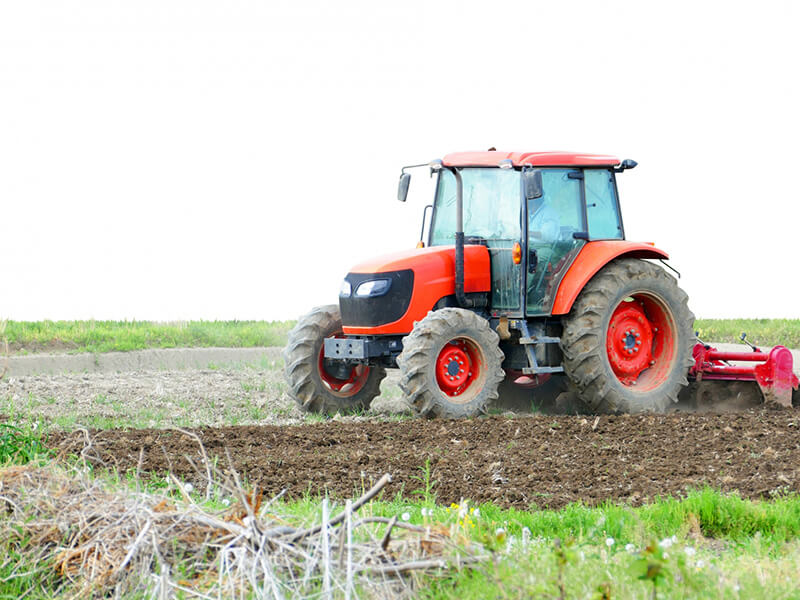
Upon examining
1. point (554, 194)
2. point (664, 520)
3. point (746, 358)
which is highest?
point (554, 194)

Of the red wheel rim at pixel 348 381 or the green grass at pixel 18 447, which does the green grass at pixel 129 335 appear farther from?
the green grass at pixel 18 447

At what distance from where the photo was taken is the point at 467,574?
3.80 m

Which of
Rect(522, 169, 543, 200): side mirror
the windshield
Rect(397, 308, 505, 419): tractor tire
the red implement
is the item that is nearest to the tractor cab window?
the windshield

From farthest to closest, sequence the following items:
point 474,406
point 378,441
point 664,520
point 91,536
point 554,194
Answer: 1. point 554,194
2. point 474,406
3. point 378,441
4. point 664,520
5. point 91,536

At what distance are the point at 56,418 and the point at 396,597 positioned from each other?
6.88 m

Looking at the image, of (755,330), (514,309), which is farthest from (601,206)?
(755,330)

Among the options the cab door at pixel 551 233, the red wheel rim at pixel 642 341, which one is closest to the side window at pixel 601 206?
the cab door at pixel 551 233

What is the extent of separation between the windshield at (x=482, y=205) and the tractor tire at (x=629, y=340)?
3.60 ft

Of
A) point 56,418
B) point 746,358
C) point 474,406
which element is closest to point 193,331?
point 56,418

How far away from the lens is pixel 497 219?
10141mm

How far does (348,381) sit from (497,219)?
238cm

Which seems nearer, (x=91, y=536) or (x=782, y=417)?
(x=91, y=536)

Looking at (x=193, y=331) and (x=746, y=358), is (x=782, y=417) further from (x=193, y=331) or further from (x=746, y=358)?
(x=193, y=331)

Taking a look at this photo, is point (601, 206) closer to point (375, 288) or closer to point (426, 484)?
point (375, 288)
